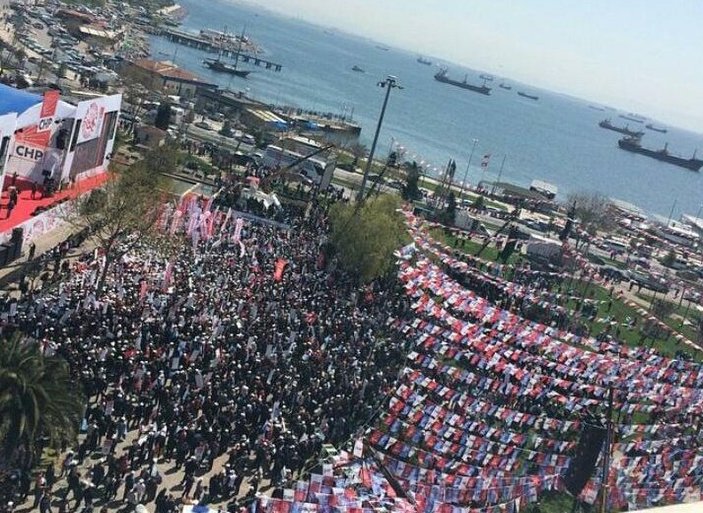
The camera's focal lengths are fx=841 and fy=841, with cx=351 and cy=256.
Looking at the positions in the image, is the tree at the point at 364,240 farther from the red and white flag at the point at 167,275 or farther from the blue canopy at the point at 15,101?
the blue canopy at the point at 15,101

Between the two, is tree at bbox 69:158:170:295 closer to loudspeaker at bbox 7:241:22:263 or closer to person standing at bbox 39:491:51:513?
loudspeaker at bbox 7:241:22:263

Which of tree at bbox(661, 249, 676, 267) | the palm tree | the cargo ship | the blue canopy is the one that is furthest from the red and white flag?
the cargo ship

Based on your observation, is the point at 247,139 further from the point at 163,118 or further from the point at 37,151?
the point at 37,151

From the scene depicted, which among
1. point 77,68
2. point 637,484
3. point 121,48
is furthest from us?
point 121,48

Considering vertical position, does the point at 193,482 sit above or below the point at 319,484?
below

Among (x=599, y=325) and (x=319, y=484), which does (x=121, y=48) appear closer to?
(x=599, y=325)

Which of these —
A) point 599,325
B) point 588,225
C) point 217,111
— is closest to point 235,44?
point 217,111
